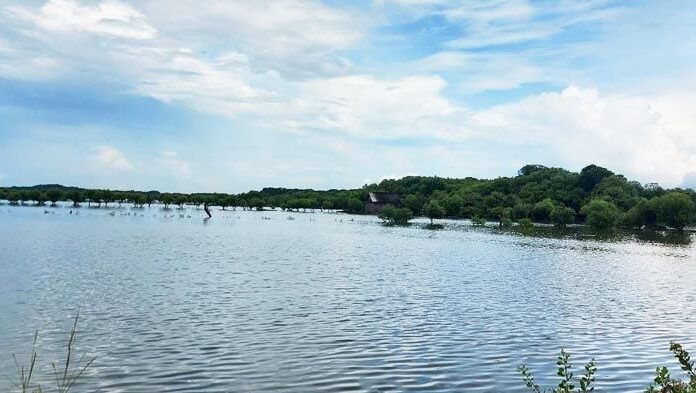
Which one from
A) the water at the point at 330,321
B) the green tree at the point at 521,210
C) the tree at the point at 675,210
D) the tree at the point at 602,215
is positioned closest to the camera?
the water at the point at 330,321

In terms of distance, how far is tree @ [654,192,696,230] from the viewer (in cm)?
13762

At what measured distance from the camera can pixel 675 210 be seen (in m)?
138

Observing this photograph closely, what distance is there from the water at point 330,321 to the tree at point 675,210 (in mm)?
105806

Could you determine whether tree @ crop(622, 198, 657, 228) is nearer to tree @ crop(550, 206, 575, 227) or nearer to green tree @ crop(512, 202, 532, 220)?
tree @ crop(550, 206, 575, 227)

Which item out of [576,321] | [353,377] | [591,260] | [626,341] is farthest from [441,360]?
[591,260]

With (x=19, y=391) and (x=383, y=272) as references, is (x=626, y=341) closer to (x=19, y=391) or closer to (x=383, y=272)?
(x=19, y=391)

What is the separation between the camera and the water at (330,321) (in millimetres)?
15672

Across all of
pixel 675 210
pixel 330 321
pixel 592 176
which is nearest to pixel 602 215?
pixel 675 210

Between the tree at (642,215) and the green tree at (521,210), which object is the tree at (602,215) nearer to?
the tree at (642,215)

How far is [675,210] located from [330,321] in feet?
457

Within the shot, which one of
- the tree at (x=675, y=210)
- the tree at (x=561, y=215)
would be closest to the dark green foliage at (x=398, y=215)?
the tree at (x=561, y=215)

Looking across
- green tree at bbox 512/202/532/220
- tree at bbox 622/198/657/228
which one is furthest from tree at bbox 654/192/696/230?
green tree at bbox 512/202/532/220

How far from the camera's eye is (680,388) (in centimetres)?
925

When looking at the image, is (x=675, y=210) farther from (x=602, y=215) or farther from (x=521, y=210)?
(x=521, y=210)
